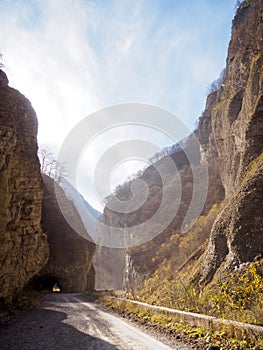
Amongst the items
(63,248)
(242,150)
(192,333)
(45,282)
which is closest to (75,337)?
(192,333)

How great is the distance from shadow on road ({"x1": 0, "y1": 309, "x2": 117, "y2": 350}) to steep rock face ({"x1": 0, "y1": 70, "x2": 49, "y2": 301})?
4050 mm

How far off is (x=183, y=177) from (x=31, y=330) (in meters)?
55.9

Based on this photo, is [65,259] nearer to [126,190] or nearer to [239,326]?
[239,326]

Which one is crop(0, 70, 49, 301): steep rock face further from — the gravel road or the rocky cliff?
the rocky cliff

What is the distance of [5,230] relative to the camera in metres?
11.0

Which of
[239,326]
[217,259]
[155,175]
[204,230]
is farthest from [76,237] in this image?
[155,175]

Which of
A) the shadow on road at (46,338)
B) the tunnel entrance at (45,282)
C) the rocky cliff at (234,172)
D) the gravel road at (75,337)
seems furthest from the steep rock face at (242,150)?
the tunnel entrance at (45,282)

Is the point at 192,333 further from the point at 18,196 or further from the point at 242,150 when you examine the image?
the point at 242,150

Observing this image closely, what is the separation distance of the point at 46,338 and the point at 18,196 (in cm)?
801

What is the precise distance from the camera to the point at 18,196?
13047mm

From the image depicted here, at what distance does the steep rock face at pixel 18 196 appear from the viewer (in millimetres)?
10576

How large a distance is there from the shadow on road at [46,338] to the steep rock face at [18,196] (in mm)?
4050

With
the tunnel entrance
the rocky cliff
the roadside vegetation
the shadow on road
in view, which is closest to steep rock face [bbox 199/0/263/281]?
the rocky cliff

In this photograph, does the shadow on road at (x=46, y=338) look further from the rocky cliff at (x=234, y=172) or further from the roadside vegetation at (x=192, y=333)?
the rocky cliff at (x=234, y=172)
